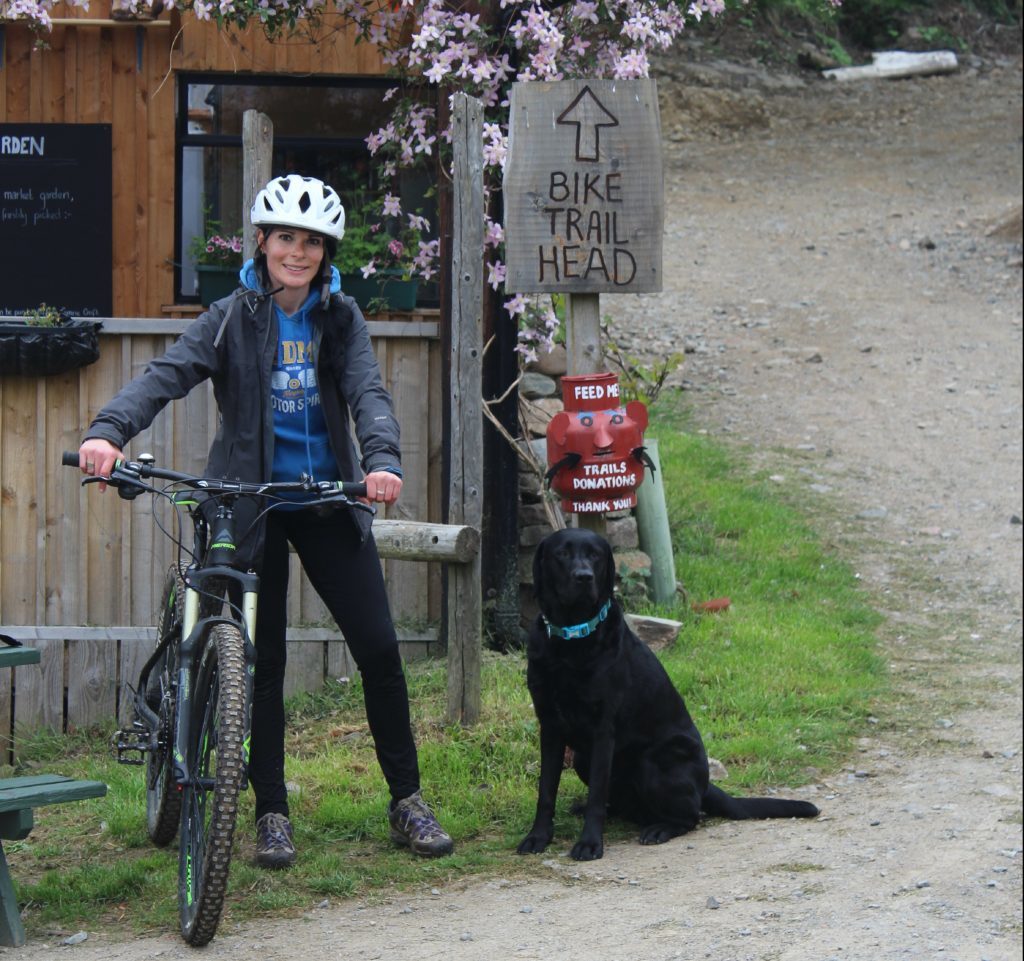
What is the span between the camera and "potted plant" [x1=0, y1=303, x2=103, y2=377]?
6574 millimetres

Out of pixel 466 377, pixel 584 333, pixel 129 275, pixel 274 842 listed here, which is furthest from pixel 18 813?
pixel 129 275

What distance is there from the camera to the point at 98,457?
13.4 feet

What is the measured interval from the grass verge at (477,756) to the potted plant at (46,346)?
5.50ft

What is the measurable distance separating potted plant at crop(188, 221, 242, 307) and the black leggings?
3192 millimetres

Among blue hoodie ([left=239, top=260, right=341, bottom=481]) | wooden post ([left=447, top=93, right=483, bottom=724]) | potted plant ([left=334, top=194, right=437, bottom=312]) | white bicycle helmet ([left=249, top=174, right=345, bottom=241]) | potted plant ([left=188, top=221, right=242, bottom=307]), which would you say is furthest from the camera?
potted plant ([left=188, top=221, right=242, bottom=307])

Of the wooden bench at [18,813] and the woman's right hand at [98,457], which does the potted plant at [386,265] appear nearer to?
the woman's right hand at [98,457]

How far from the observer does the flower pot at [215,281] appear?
7.75 m

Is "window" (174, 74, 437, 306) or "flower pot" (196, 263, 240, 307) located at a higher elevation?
"window" (174, 74, 437, 306)

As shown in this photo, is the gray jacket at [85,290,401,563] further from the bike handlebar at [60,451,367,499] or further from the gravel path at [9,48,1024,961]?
the gravel path at [9,48,1024,961]

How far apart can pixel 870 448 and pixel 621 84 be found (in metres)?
5.87

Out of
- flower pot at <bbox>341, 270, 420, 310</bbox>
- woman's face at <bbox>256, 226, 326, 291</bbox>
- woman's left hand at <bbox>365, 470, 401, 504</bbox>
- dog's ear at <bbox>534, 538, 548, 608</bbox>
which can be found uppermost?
flower pot at <bbox>341, 270, 420, 310</bbox>

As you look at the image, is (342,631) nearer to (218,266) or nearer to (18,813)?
(18,813)

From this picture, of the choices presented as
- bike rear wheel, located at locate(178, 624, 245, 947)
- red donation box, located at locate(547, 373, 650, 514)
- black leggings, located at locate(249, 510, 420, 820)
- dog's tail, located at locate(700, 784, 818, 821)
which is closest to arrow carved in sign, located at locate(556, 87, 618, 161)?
red donation box, located at locate(547, 373, 650, 514)

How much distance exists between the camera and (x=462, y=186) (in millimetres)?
6156
